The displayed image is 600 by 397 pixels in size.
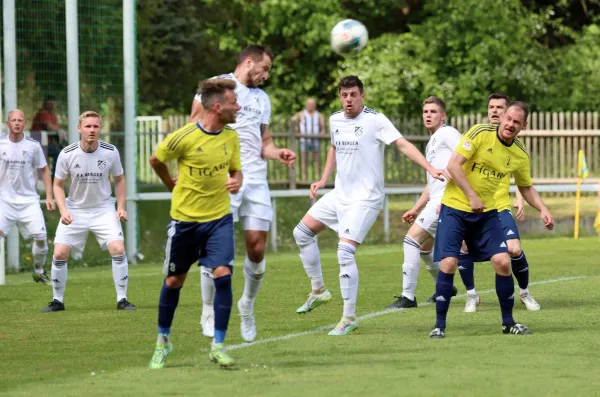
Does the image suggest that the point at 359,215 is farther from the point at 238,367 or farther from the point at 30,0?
the point at 30,0

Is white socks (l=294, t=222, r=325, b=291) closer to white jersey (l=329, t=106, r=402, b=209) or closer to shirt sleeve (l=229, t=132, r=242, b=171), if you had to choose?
white jersey (l=329, t=106, r=402, b=209)

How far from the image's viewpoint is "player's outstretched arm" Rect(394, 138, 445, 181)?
1096 centimetres

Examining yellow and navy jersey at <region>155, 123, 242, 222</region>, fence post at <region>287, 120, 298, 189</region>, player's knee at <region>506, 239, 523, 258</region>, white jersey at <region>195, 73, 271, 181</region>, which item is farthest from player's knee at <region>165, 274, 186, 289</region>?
fence post at <region>287, 120, 298, 189</region>

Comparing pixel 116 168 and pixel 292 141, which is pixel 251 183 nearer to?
pixel 116 168

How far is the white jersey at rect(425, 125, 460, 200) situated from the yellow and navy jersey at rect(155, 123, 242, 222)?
4.04 metres

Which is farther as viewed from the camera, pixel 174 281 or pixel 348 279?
pixel 348 279

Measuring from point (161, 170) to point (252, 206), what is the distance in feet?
4.34

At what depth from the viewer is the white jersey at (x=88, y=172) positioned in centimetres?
1394

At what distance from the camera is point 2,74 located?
21.0 m

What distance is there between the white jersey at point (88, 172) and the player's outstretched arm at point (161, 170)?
13.6 feet

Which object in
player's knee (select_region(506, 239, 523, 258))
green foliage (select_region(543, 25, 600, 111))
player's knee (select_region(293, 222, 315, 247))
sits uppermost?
green foliage (select_region(543, 25, 600, 111))

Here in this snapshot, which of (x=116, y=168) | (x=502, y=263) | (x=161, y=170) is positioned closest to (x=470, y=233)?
(x=502, y=263)

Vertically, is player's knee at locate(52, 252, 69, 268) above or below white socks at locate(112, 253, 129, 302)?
above

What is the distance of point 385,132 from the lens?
1181cm
